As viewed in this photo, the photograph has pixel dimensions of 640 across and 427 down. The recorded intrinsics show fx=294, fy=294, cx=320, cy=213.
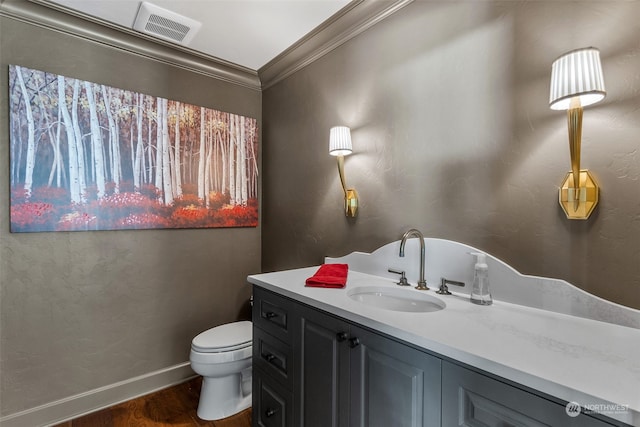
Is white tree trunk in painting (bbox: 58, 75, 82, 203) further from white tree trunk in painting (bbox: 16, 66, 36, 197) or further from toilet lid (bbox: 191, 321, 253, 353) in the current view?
toilet lid (bbox: 191, 321, 253, 353)

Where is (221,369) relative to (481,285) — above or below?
below

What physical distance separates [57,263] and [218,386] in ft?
4.03

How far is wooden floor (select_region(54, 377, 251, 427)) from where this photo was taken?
1769 millimetres

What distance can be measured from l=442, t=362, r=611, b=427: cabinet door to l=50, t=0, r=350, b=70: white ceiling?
1891 mm

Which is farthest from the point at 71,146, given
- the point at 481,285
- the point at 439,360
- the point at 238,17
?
the point at 481,285

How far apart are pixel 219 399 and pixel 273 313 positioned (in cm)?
89

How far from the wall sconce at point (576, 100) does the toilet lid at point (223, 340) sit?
5.82 feet

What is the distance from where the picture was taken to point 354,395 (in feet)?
3.32

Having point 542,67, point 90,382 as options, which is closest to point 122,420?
point 90,382

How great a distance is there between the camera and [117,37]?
1.93 metres

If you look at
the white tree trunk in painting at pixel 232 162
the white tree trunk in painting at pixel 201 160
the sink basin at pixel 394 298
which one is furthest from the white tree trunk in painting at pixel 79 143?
the sink basin at pixel 394 298

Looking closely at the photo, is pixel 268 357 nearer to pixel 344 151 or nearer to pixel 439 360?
pixel 439 360

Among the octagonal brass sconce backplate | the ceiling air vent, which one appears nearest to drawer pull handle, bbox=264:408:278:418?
the octagonal brass sconce backplate

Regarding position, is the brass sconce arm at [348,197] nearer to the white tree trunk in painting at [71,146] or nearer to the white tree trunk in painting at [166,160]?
the white tree trunk in painting at [166,160]
